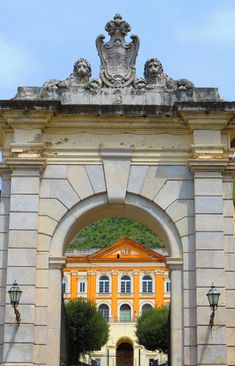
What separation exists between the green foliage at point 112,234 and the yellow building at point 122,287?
49.5 feet

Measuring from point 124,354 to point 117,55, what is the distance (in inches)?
1948

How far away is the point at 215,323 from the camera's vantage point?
13.4m

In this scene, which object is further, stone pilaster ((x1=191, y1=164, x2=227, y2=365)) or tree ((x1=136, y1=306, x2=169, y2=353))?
tree ((x1=136, y1=306, x2=169, y2=353))

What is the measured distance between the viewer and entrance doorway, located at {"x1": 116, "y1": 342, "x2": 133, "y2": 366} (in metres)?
60.8

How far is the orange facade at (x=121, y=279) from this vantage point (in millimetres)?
58312

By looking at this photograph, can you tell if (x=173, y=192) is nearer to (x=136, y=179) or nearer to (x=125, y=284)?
(x=136, y=179)

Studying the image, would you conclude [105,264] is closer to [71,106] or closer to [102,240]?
[102,240]

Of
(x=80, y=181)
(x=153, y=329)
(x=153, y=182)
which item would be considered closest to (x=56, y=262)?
(x=80, y=181)

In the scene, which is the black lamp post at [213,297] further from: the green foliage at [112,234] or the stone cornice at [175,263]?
the green foliage at [112,234]

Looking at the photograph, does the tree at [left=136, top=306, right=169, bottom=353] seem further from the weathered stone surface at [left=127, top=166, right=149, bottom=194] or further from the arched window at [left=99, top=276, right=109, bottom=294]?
the weathered stone surface at [left=127, top=166, right=149, bottom=194]

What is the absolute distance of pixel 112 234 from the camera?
8256 centimetres

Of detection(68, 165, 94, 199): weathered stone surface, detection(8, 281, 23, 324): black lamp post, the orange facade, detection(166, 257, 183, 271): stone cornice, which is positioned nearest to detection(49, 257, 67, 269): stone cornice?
detection(8, 281, 23, 324): black lamp post

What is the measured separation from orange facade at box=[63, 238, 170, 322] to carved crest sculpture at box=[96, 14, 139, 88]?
141ft

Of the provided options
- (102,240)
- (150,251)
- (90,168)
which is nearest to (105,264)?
(150,251)
